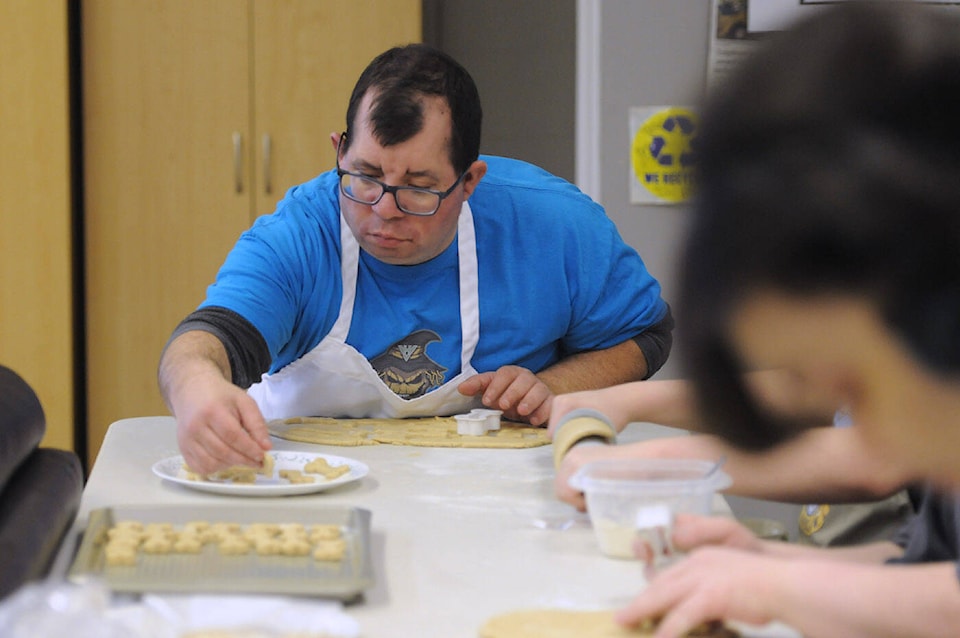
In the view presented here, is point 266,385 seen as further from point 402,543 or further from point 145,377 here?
point 145,377

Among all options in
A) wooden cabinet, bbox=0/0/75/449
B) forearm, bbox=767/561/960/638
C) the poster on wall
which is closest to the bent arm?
the poster on wall

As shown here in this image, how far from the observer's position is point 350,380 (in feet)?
6.59

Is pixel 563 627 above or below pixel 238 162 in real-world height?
below

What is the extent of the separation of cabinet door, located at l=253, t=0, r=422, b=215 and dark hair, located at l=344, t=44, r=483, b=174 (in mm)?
1239

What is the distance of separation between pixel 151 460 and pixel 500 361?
722 mm

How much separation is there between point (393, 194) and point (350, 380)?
1.14ft

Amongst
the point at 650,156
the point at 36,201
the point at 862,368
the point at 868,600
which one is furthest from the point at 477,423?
the point at 36,201

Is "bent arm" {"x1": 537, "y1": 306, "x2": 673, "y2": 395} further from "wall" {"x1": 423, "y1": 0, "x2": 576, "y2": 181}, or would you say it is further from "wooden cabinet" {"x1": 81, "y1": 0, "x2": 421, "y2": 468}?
"wall" {"x1": 423, "y1": 0, "x2": 576, "y2": 181}

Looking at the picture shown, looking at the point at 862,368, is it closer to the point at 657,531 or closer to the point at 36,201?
the point at 657,531

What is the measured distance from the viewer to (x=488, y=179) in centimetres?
230

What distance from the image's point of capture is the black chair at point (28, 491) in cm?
100

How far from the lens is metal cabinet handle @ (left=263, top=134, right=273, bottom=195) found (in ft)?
11.0

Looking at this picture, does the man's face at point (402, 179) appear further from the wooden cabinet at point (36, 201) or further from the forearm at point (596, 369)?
the wooden cabinet at point (36, 201)

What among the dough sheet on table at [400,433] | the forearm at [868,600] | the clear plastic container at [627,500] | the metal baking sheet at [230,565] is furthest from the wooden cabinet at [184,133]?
the forearm at [868,600]
